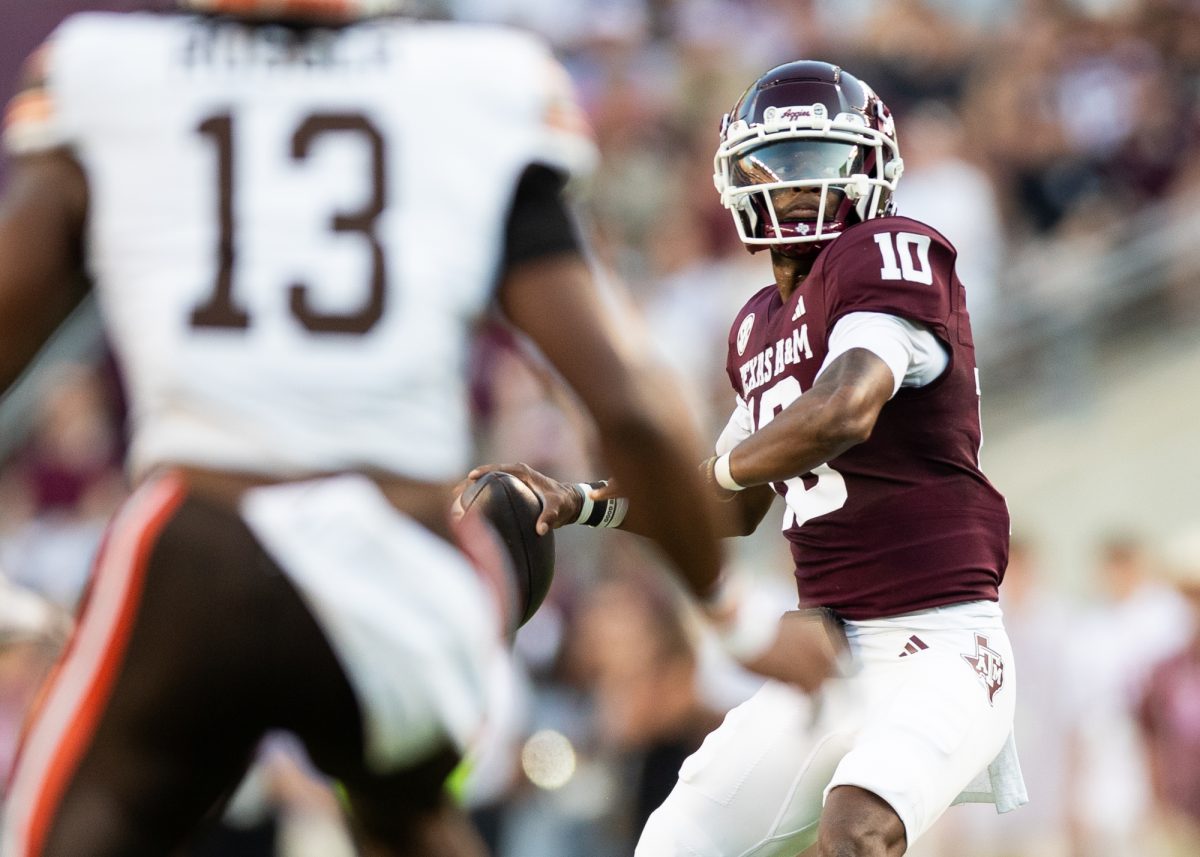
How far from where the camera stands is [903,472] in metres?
4.45

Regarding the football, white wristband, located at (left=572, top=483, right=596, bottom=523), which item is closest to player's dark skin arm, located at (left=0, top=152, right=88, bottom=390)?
the football

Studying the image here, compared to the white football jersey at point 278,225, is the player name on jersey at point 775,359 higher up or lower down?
lower down

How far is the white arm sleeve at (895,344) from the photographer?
13.8ft

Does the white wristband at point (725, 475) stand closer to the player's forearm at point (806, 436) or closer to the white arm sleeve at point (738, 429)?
the player's forearm at point (806, 436)

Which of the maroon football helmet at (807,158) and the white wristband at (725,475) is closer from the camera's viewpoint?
the white wristband at (725,475)

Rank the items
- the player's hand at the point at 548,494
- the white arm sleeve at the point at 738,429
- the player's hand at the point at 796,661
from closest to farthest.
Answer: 1. the player's hand at the point at 796,661
2. the player's hand at the point at 548,494
3. the white arm sleeve at the point at 738,429

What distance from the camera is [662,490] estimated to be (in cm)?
297

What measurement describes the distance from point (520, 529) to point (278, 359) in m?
0.97

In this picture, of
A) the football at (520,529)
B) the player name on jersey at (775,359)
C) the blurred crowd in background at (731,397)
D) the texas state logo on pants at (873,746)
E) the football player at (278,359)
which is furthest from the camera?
the blurred crowd in background at (731,397)

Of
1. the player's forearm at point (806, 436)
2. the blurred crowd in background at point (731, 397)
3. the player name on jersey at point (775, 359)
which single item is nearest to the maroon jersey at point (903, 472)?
the player name on jersey at point (775, 359)

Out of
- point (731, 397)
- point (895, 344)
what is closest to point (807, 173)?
point (895, 344)

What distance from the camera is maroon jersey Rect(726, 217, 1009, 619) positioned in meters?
4.37

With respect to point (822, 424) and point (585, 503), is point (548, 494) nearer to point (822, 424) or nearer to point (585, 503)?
point (585, 503)

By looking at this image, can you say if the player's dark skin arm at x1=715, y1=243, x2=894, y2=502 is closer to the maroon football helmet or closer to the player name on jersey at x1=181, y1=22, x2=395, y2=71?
the maroon football helmet
